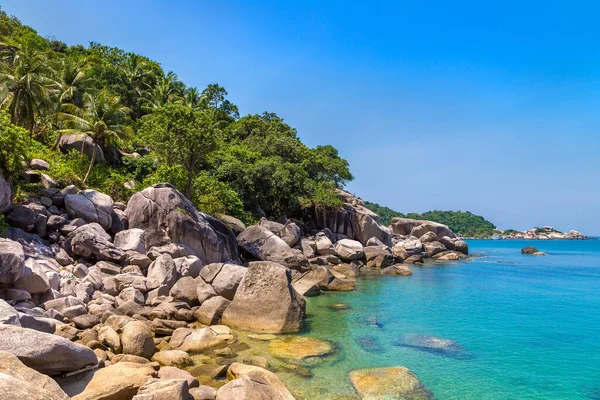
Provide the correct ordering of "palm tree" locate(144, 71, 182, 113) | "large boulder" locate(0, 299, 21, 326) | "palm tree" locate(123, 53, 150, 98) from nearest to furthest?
"large boulder" locate(0, 299, 21, 326)
"palm tree" locate(144, 71, 182, 113)
"palm tree" locate(123, 53, 150, 98)

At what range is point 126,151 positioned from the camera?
36.4 m

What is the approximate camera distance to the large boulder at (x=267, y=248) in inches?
1072

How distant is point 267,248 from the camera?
27953 mm

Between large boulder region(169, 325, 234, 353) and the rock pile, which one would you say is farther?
the rock pile

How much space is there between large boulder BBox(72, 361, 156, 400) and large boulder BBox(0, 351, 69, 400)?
1.23 m

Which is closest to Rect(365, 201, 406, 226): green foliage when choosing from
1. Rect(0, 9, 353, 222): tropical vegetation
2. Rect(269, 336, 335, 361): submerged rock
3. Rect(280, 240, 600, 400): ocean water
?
Rect(0, 9, 353, 222): tropical vegetation

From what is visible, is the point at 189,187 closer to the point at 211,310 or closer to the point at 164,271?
the point at 164,271

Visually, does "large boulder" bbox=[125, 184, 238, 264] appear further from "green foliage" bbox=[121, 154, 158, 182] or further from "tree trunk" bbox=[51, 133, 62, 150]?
"tree trunk" bbox=[51, 133, 62, 150]

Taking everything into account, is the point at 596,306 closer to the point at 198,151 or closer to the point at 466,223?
the point at 198,151

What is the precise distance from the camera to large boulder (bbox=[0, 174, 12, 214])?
16.1m

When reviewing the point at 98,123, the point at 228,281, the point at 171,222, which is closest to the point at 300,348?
the point at 228,281

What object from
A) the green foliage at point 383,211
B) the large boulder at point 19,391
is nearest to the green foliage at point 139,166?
the large boulder at point 19,391

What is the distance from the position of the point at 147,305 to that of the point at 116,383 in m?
7.59

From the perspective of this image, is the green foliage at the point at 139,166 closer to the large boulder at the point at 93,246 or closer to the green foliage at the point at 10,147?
the green foliage at the point at 10,147
